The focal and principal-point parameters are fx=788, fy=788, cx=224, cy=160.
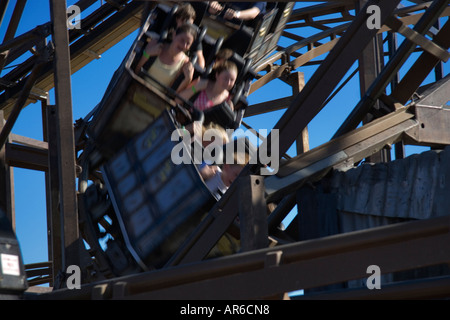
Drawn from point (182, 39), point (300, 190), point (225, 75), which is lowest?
point (300, 190)

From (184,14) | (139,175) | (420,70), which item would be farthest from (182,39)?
(420,70)

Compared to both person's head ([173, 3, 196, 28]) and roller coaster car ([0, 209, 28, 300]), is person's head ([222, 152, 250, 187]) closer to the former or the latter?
person's head ([173, 3, 196, 28])

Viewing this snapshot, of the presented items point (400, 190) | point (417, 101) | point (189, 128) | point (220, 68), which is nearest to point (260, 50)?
point (220, 68)

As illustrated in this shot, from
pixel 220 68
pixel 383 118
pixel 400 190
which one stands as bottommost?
pixel 400 190

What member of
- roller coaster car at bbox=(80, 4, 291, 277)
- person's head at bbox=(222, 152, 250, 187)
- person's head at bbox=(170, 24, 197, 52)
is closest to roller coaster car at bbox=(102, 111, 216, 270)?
roller coaster car at bbox=(80, 4, 291, 277)

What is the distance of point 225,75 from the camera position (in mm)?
9031

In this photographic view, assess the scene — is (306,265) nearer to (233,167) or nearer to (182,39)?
(233,167)

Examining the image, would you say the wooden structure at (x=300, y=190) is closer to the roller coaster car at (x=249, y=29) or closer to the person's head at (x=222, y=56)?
the roller coaster car at (x=249, y=29)

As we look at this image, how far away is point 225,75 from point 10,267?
4.65m

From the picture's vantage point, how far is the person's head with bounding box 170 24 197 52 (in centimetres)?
865

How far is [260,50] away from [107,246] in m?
4.29

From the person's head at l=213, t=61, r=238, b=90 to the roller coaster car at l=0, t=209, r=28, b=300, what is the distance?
172 inches

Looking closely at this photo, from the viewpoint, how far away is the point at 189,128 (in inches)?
309
